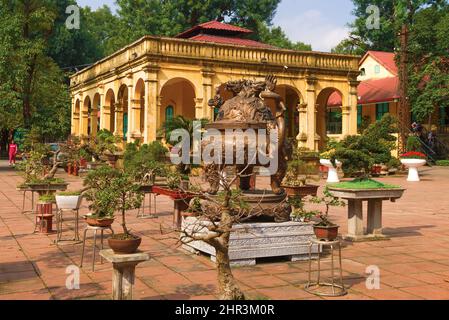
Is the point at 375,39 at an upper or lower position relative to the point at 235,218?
upper

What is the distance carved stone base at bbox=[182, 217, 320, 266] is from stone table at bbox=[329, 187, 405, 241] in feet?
4.49

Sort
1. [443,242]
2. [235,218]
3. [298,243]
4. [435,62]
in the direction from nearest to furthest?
[235,218]
[298,243]
[443,242]
[435,62]

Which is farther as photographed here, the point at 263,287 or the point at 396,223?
the point at 396,223

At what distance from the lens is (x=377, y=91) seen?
34.0 metres

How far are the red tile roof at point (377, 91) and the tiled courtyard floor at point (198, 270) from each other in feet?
76.1

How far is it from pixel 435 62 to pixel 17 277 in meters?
28.7

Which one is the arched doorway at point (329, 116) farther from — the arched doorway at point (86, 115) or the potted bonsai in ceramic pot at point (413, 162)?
the arched doorway at point (86, 115)

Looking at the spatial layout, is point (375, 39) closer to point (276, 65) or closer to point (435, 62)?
point (435, 62)

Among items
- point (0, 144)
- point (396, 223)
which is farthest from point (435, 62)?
point (0, 144)

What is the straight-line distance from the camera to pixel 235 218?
485 centimetres

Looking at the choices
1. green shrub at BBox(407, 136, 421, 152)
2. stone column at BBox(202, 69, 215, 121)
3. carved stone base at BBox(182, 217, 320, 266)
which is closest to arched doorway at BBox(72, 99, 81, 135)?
→ stone column at BBox(202, 69, 215, 121)

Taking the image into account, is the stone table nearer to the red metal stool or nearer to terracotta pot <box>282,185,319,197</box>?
terracotta pot <box>282,185,319,197</box>

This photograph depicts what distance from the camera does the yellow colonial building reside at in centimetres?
2131

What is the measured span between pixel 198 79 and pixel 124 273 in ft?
58.3
